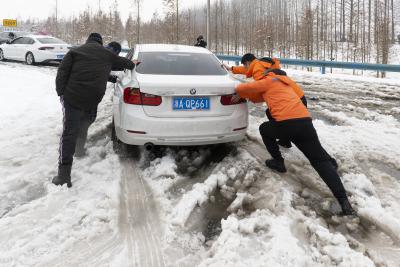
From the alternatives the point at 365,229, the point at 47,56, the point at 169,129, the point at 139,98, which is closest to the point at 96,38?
the point at 139,98

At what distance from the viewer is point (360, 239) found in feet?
9.58

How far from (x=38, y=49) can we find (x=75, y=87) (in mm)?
13684

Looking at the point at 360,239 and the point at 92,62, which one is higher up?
the point at 92,62

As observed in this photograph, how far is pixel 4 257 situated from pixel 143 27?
2888 inches

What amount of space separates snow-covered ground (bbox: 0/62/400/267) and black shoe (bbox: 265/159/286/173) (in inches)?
3.9

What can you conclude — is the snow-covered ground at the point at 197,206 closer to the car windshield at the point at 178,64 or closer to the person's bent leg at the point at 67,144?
the person's bent leg at the point at 67,144

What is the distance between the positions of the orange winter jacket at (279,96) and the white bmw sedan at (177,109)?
414 millimetres

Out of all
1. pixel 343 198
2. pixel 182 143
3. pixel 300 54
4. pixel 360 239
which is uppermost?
pixel 300 54

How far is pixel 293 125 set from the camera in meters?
3.63

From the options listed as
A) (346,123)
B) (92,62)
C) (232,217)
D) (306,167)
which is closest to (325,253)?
(232,217)

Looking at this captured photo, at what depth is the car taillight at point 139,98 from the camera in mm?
4047

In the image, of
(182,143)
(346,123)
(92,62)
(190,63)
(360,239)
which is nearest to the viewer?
(360,239)

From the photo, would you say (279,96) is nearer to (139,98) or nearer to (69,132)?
(139,98)

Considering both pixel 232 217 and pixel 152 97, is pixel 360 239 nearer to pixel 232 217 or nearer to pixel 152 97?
pixel 232 217
